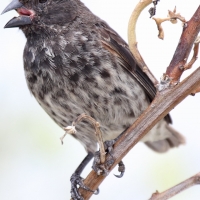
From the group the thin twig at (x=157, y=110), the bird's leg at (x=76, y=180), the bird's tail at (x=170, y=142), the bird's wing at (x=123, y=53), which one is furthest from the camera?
the bird's tail at (x=170, y=142)

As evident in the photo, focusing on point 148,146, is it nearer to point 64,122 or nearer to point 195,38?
point 64,122

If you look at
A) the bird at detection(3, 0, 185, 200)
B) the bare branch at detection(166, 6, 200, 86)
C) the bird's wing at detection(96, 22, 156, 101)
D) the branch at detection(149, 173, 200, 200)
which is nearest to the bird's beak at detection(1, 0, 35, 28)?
the bird at detection(3, 0, 185, 200)

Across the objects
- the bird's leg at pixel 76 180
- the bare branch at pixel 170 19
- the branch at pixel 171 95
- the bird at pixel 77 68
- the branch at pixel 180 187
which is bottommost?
the bird's leg at pixel 76 180

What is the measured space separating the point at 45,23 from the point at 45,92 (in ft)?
1.61

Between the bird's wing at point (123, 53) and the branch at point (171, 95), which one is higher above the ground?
the branch at point (171, 95)

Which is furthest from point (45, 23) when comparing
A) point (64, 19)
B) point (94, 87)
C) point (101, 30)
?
point (94, 87)

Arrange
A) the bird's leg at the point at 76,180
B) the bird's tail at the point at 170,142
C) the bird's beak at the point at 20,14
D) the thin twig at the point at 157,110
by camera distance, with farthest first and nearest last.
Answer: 1. the bird's tail at the point at 170,142
2. the bird's leg at the point at 76,180
3. the bird's beak at the point at 20,14
4. the thin twig at the point at 157,110

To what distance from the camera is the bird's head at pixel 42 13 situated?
2.85m

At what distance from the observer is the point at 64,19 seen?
3.24m

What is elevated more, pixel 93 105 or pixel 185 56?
pixel 185 56

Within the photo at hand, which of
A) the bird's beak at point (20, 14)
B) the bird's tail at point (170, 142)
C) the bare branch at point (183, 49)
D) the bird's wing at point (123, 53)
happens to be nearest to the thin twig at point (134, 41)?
the bare branch at point (183, 49)

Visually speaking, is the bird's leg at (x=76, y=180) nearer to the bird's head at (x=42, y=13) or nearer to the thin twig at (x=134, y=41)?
the bird's head at (x=42, y=13)

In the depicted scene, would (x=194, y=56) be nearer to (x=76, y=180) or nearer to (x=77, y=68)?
(x=77, y=68)

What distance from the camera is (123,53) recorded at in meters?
3.21
